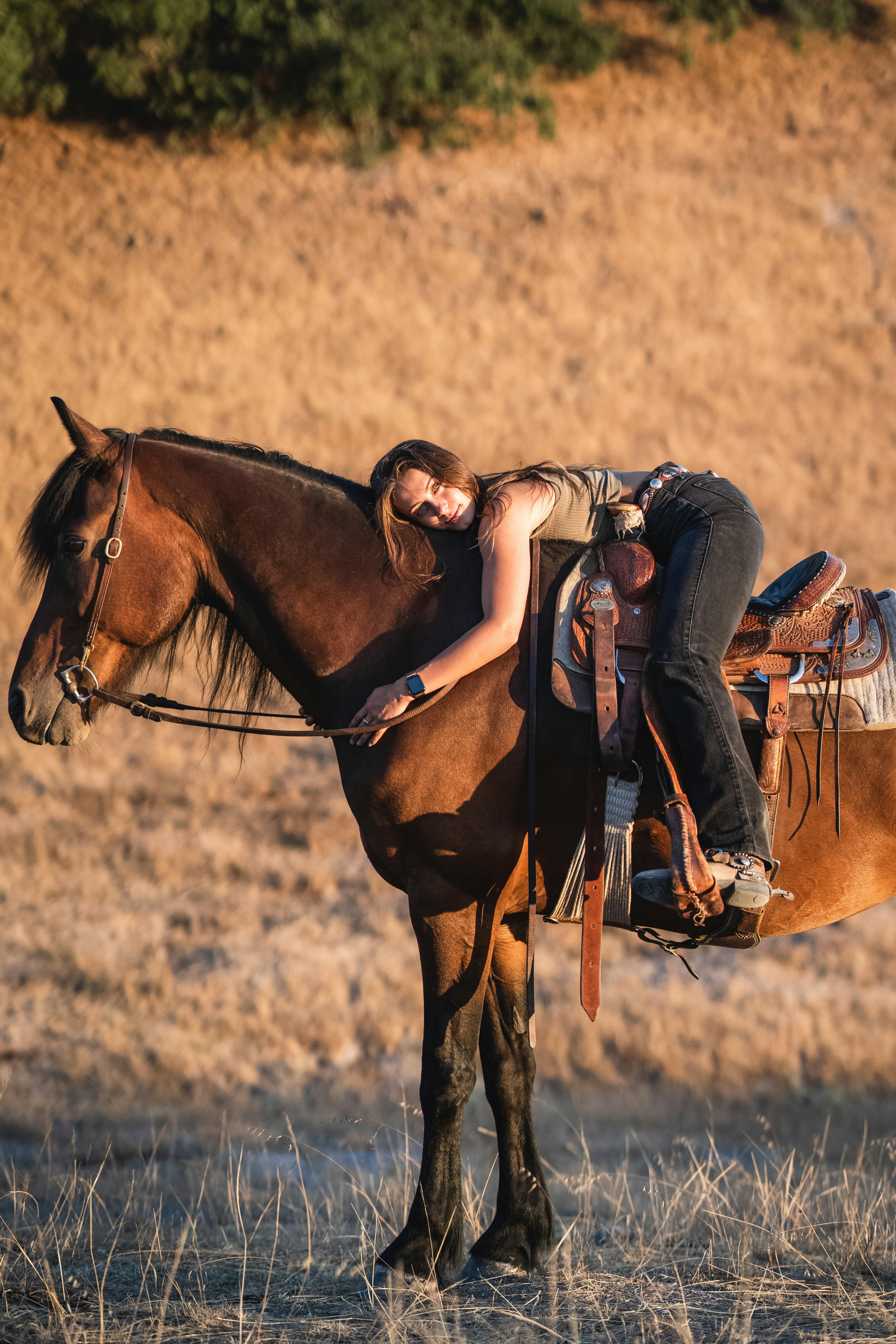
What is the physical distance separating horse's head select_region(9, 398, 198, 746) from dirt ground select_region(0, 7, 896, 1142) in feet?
14.0

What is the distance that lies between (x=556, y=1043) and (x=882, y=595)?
4.93m

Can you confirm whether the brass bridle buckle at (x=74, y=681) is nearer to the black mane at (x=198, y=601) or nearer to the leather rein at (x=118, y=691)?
the leather rein at (x=118, y=691)

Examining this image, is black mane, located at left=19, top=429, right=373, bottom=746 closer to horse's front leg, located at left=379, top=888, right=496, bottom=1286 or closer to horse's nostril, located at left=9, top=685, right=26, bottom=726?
horse's nostril, located at left=9, top=685, right=26, bottom=726

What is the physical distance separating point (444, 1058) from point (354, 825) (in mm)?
5498

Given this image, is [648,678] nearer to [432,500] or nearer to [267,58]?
[432,500]

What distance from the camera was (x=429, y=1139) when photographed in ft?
10.8

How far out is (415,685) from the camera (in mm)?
3096

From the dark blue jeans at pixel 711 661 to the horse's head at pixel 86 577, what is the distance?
162 centimetres

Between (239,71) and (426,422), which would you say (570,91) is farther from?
(426,422)

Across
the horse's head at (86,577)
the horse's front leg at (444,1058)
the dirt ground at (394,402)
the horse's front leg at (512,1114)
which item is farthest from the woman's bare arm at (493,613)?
the dirt ground at (394,402)

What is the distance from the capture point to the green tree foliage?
1150 cm

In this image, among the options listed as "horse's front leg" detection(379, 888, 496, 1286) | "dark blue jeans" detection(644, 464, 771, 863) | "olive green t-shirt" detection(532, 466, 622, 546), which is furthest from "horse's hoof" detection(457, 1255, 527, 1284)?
"olive green t-shirt" detection(532, 466, 622, 546)

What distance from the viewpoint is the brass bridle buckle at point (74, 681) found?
3.16m

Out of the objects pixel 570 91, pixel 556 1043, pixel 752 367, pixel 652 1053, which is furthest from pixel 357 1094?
pixel 570 91
